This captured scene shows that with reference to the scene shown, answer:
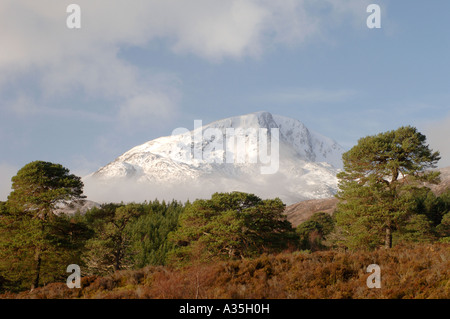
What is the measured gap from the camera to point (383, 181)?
2784 cm

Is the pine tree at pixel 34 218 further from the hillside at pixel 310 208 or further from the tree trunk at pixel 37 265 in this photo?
the hillside at pixel 310 208

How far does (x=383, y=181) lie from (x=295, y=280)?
2125 centimetres

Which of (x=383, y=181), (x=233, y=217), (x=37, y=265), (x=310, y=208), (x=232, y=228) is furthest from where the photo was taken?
(x=310, y=208)

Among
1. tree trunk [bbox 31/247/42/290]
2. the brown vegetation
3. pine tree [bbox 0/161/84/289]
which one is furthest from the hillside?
the brown vegetation

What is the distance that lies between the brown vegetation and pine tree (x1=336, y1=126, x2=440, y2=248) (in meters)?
12.7

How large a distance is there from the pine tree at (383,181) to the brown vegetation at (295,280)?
12.7m

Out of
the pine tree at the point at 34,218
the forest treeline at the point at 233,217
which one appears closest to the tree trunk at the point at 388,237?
the forest treeline at the point at 233,217

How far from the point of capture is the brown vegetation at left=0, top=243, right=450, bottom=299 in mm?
9016

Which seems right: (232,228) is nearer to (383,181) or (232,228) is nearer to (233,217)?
(233,217)

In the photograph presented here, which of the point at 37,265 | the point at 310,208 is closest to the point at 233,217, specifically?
the point at 37,265

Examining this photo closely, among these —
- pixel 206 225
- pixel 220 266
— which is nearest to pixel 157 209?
pixel 206 225

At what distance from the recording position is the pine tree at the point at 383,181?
2566 cm
